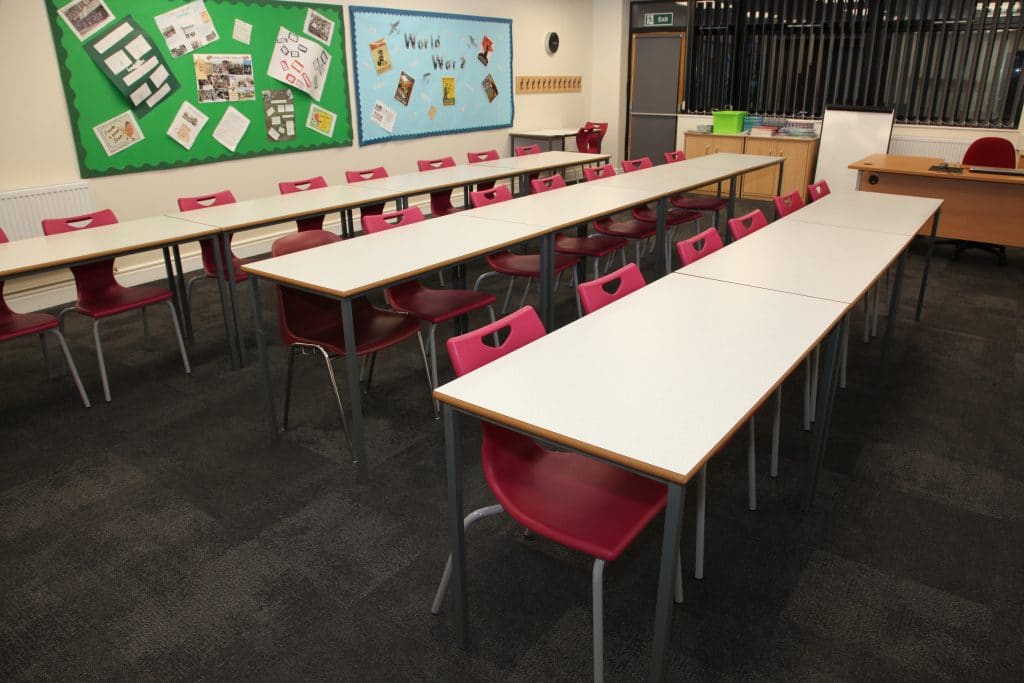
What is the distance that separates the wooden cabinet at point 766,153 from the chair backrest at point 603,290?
511 centimetres

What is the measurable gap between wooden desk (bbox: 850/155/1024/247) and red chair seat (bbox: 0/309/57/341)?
5.54 metres

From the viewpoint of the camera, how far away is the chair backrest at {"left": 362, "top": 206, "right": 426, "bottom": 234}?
3283 mm

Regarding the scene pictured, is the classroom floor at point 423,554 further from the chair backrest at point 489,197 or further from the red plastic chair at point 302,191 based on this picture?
the red plastic chair at point 302,191

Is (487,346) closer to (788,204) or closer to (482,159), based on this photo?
(788,204)

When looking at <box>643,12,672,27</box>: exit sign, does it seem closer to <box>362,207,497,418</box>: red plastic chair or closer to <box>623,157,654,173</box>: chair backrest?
<box>623,157,654,173</box>: chair backrest

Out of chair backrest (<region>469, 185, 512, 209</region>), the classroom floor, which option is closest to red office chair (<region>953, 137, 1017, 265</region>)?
the classroom floor

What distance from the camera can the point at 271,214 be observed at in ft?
12.3

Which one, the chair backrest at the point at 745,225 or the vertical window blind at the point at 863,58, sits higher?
the vertical window blind at the point at 863,58

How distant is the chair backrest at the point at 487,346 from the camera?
1.80m

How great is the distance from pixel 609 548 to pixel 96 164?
477 cm

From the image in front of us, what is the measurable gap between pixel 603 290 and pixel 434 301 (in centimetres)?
110

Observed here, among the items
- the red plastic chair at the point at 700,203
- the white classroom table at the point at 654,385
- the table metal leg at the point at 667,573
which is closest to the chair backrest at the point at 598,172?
the red plastic chair at the point at 700,203

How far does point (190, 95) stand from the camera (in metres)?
5.15

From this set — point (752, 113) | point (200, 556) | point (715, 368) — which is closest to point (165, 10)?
point (200, 556)
